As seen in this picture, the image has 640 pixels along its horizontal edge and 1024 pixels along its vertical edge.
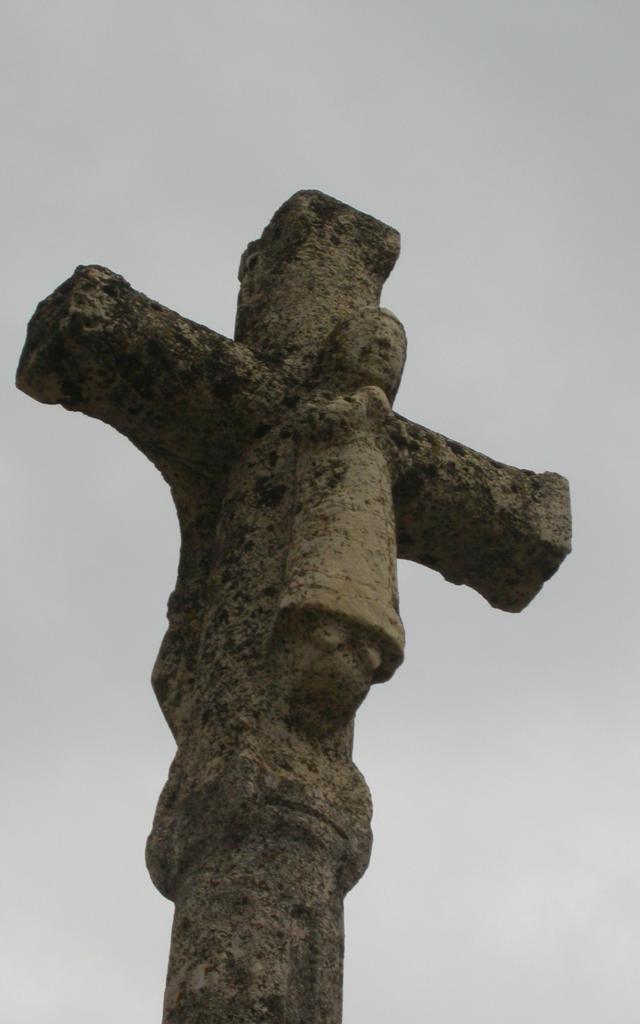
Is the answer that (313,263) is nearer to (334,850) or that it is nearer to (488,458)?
(488,458)

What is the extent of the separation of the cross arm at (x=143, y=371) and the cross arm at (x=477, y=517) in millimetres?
517

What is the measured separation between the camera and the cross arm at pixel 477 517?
484 cm

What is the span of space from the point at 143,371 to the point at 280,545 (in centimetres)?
66

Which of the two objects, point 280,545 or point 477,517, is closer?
point 280,545

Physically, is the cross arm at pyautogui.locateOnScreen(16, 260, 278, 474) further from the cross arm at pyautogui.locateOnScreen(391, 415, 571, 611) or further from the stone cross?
the cross arm at pyautogui.locateOnScreen(391, 415, 571, 611)

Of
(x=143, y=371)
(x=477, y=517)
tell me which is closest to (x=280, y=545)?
(x=143, y=371)

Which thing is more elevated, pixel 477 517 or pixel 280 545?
pixel 477 517

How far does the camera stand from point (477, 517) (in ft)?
16.3

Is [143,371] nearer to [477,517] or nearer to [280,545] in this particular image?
[280,545]

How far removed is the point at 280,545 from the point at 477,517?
0.85 meters

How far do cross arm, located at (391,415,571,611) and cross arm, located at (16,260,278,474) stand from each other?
20.3 inches

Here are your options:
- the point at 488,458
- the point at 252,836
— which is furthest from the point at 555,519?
the point at 252,836

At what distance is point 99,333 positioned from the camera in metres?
4.37

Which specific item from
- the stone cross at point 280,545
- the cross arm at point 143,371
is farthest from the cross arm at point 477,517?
the cross arm at point 143,371
